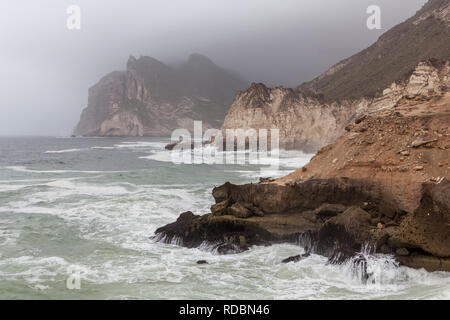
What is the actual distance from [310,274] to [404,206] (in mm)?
3236

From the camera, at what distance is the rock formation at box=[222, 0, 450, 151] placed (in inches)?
1852

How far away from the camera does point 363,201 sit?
34.7 ft

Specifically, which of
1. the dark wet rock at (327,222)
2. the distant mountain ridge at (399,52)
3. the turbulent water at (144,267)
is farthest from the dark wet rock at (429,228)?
the distant mountain ridge at (399,52)

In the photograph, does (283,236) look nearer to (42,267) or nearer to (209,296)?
(209,296)

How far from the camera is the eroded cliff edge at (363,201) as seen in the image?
8383mm

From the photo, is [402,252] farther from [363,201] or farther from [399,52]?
[399,52]

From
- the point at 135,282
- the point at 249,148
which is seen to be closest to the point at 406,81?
the point at 249,148

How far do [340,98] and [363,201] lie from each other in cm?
5657

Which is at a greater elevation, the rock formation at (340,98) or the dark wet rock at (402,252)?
the rock formation at (340,98)

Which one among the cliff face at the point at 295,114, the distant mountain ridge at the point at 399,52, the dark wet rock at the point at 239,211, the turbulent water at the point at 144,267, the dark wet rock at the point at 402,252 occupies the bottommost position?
the turbulent water at the point at 144,267

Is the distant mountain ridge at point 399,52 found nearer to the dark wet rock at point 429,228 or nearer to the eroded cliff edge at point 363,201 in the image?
the eroded cliff edge at point 363,201

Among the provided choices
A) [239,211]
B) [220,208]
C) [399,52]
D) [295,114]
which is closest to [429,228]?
[239,211]

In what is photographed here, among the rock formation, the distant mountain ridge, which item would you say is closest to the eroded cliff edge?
the rock formation

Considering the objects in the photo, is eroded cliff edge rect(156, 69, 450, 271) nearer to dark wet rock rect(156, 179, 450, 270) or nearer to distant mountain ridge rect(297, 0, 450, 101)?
dark wet rock rect(156, 179, 450, 270)
